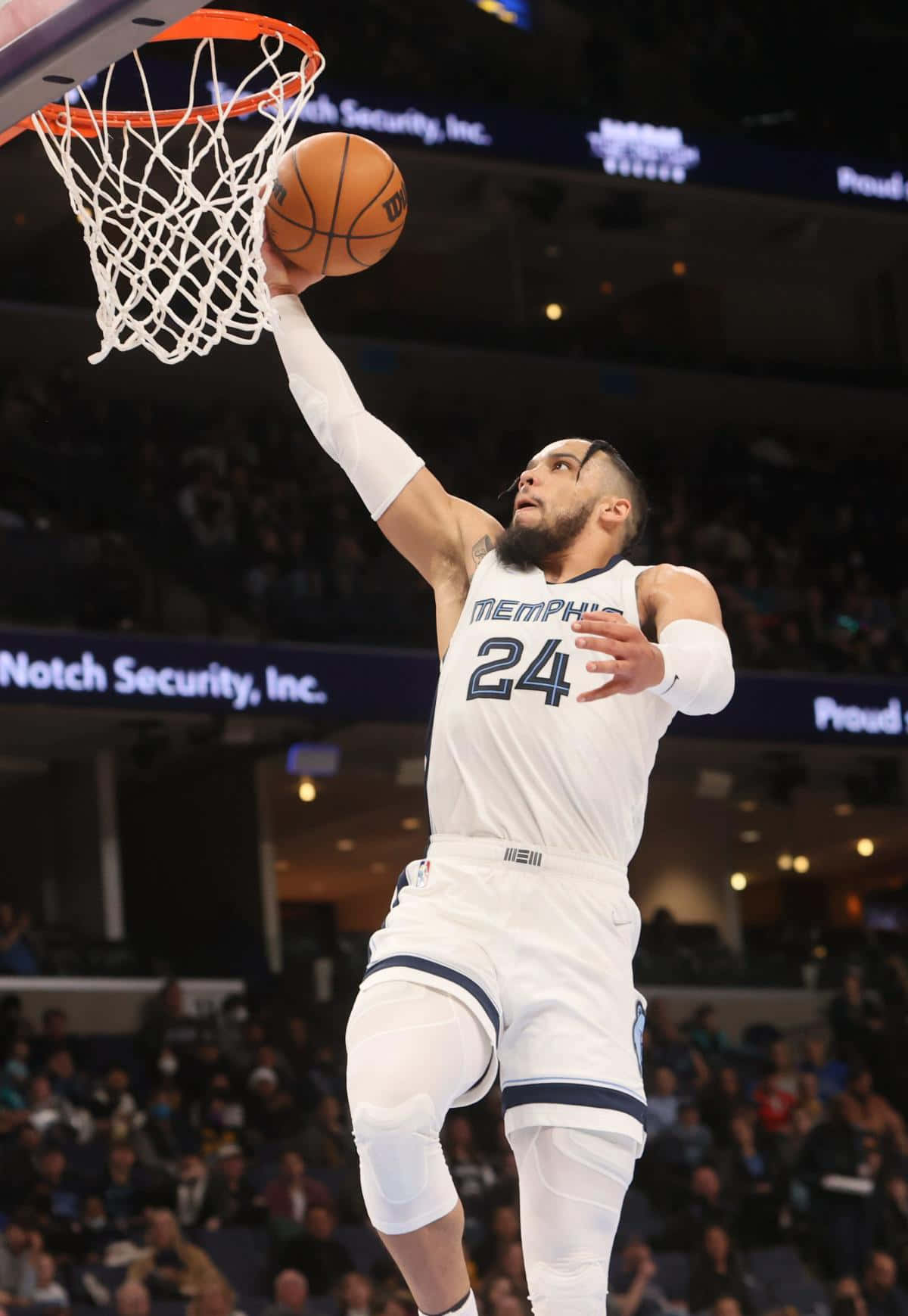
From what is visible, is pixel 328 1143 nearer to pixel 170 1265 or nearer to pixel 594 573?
pixel 170 1265

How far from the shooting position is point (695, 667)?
4102 millimetres

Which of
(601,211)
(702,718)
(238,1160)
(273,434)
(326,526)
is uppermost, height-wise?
(601,211)

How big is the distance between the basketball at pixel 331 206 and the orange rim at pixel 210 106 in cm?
28

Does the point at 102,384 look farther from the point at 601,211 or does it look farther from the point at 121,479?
the point at 601,211

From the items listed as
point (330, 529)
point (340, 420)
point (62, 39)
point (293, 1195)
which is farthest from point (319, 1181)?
point (62, 39)

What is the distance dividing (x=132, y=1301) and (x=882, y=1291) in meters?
→ 4.90

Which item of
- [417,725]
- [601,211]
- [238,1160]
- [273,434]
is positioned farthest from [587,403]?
[238,1160]

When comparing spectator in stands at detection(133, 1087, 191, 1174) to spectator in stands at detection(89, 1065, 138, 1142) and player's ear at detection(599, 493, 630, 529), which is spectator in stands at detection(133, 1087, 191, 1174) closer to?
spectator in stands at detection(89, 1065, 138, 1142)

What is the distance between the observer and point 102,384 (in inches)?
805

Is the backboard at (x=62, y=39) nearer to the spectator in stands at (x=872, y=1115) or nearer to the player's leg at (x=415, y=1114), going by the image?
the player's leg at (x=415, y=1114)

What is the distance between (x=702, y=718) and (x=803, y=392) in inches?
299

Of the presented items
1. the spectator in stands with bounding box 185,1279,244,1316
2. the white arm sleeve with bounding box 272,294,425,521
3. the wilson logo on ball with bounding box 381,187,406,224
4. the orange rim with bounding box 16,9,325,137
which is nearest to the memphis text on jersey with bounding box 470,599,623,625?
the white arm sleeve with bounding box 272,294,425,521

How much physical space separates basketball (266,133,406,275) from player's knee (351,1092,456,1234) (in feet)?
7.06

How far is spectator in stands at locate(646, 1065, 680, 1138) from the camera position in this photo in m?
13.7
